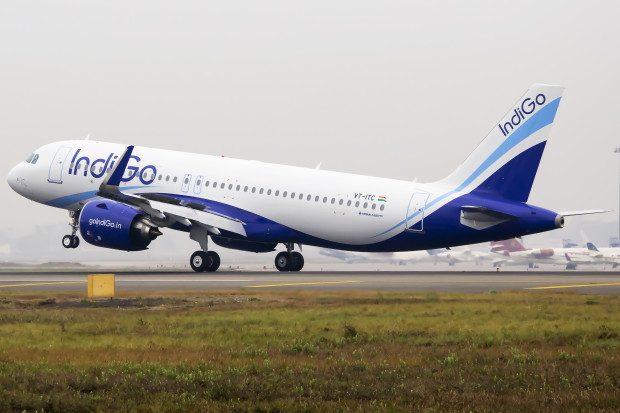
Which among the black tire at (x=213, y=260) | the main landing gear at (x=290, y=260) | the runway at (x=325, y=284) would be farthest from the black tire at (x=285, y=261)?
the runway at (x=325, y=284)

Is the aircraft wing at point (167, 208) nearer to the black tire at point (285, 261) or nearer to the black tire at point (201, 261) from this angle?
the black tire at point (201, 261)

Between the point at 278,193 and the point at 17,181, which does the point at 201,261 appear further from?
the point at 17,181

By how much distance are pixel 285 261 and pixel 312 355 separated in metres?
33.2

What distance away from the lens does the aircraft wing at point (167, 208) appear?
158ft

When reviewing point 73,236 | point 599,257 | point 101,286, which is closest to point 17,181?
point 73,236

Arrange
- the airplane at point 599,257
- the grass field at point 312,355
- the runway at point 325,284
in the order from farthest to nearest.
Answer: the airplane at point 599,257 < the runway at point 325,284 < the grass field at point 312,355

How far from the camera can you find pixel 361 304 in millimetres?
29875

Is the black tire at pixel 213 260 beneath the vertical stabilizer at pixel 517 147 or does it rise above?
beneath

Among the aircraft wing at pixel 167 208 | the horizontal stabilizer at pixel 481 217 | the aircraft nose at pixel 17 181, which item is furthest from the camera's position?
the aircraft nose at pixel 17 181

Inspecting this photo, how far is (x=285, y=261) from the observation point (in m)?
52.4

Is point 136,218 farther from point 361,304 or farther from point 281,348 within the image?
point 281,348

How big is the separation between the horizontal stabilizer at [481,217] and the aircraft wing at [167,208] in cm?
1224

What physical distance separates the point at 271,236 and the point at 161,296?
1685 centimetres

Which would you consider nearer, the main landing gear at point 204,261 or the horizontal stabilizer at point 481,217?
the horizontal stabilizer at point 481,217
